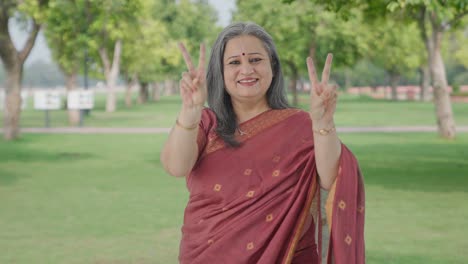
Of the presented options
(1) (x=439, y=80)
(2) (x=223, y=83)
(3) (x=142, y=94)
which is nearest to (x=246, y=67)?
(2) (x=223, y=83)

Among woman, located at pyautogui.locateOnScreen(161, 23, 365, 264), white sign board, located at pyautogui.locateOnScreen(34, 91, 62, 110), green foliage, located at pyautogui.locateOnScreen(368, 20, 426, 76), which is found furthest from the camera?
green foliage, located at pyautogui.locateOnScreen(368, 20, 426, 76)

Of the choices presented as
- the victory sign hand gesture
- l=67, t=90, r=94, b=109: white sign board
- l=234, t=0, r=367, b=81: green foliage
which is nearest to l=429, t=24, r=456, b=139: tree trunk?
l=67, t=90, r=94, b=109: white sign board

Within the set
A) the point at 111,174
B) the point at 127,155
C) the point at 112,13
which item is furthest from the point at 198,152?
the point at 112,13

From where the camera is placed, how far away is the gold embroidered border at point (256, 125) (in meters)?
3.46

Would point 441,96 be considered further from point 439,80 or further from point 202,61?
point 202,61

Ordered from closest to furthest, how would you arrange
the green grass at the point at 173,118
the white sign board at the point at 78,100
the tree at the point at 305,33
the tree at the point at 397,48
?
the white sign board at the point at 78,100 → the green grass at the point at 173,118 → the tree at the point at 305,33 → the tree at the point at 397,48

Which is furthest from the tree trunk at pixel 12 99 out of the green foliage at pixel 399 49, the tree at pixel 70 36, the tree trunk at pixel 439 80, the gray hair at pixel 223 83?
the green foliage at pixel 399 49

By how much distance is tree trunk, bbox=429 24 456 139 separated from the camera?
20.9 meters

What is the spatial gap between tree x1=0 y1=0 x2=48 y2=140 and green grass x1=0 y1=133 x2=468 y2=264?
11.7 feet

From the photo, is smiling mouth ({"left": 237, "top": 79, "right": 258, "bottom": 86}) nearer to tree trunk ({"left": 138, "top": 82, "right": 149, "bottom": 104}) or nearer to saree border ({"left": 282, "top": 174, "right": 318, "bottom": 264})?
saree border ({"left": 282, "top": 174, "right": 318, "bottom": 264})

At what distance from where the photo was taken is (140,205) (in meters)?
10.8

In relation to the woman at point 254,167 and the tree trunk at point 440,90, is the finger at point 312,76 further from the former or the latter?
the tree trunk at point 440,90

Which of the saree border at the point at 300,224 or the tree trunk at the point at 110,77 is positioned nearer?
the saree border at the point at 300,224

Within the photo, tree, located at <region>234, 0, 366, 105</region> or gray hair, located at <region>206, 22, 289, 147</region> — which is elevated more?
tree, located at <region>234, 0, 366, 105</region>
